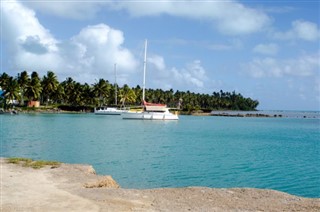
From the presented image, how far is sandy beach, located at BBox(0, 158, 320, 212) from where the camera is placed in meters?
14.4

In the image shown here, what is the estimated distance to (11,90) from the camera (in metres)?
124

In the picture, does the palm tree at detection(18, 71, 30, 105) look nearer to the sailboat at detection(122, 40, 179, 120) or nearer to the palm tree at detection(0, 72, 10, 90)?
the palm tree at detection(0, 72, 10, 90)

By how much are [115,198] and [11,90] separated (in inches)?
4643

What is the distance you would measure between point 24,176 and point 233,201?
35.4 feet

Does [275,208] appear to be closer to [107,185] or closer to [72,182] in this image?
[107,185]

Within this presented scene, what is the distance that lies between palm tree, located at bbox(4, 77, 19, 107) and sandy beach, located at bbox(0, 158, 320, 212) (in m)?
111

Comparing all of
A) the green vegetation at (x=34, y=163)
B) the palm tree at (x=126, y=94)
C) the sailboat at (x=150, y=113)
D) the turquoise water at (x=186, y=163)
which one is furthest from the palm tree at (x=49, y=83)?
the green vegetation at (x=34, y=163)

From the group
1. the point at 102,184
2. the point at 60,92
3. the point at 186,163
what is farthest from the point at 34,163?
the point at 60,92

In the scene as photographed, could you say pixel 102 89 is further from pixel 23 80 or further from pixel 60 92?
pixel 23 80

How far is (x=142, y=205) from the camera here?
48.0 ft

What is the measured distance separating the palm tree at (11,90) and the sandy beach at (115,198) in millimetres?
111030

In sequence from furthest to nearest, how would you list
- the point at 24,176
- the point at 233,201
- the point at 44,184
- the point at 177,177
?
the point at 177,177 → the point at 24,176 → the point at 44,184 → the point at 233,201

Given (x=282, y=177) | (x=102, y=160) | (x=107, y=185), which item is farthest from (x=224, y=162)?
(x=107, y=185)

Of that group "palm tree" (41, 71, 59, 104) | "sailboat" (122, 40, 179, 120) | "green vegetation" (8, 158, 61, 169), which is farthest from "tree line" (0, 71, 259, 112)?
"green vegetation" (8, 158, 61, 169)
